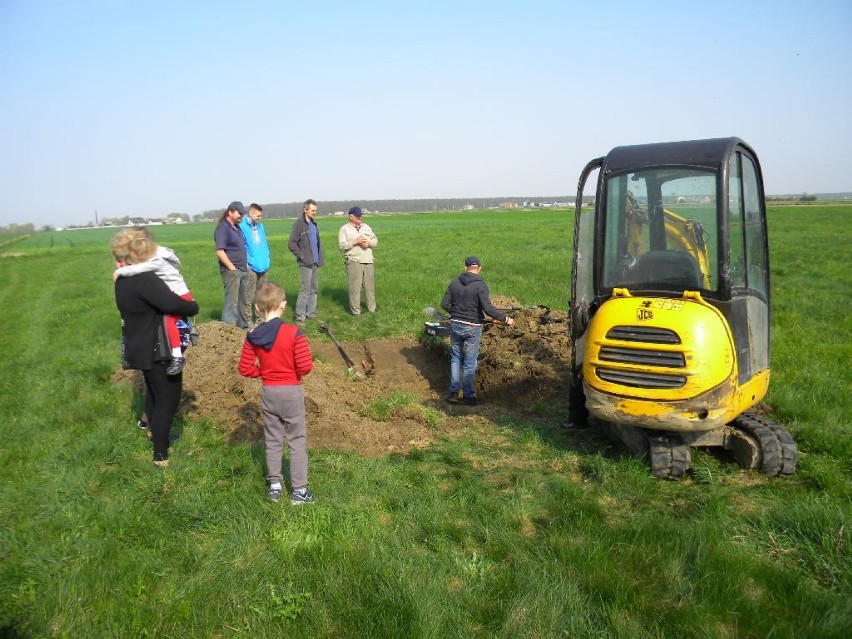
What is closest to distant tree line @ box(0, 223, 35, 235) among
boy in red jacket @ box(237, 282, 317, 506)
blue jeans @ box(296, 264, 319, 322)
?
blue jeans @ box(296, 264, 319, 322)

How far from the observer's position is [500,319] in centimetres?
805

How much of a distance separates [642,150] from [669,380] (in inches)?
80.0

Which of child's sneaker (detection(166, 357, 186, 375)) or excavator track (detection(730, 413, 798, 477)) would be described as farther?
child's sneaker (detection(166, 357, 186, 375))

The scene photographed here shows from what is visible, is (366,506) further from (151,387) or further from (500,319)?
(500,319)

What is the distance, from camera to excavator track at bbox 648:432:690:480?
5.20 metres

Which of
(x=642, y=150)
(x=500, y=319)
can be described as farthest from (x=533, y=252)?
(x=642, y=150)

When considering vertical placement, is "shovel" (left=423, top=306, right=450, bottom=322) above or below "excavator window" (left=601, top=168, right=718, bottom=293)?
below

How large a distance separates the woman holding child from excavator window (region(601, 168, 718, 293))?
12.1ft

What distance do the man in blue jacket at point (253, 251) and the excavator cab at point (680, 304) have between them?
21.0ft

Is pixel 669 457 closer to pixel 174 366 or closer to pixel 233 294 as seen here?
pixel 174 366

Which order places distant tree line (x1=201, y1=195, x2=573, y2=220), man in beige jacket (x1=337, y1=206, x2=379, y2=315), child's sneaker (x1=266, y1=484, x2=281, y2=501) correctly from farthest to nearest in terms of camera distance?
1. distant tree line (x1=201, y1=195, x2=573, y2=220)
2. man in beige jacket (x1=337, y1=206, x2=379, y2=315)
3. child's sneaker (x1=266, y1=484, x2=281, y2=501)

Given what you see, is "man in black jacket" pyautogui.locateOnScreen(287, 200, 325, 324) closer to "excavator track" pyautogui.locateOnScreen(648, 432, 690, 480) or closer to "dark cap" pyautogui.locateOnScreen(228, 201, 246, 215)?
"dark cap" pyautogui.locateOnScreen(228, 201, 246, 215)

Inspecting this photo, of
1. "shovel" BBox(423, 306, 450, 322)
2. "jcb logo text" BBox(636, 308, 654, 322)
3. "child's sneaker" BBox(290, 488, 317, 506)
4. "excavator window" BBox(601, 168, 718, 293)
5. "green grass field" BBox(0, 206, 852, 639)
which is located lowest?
"green grass field" BBox(0, 206, 852, 639)

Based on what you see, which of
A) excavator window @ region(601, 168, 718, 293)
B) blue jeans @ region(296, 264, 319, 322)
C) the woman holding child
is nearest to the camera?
excavator window @ region(601, 168, 718, 293)
